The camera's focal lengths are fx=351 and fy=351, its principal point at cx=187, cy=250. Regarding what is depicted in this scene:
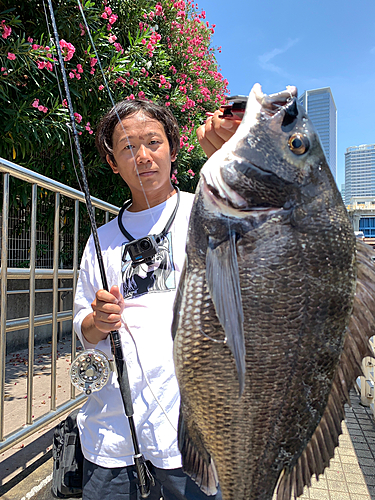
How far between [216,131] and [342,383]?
0.83 m

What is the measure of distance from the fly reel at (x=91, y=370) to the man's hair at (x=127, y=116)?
909 mm

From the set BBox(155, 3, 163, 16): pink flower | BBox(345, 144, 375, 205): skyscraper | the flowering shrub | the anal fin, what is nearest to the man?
the anal fin

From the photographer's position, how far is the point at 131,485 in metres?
1.48

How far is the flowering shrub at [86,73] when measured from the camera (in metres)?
3.99

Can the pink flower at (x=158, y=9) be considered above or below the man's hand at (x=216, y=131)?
above

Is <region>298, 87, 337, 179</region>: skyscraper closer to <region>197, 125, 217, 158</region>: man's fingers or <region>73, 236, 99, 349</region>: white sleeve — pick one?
<region>197, 125, 217, 158</region>: man's fingers

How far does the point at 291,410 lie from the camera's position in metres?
0.90

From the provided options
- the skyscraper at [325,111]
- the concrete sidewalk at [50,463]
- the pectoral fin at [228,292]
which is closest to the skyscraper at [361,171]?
the concrete sidewalk at [50,463]

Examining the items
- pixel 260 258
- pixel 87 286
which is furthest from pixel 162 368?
pixel 260 258

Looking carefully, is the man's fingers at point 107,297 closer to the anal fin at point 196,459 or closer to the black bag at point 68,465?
the anal fin at point 196,459

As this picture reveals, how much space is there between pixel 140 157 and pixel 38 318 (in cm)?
199

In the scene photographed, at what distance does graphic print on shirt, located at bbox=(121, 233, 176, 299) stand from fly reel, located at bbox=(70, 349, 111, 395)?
1.10 feet

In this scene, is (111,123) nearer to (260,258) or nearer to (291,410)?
(260,258)

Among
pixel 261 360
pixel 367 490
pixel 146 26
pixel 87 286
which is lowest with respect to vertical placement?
pixel 367 490
